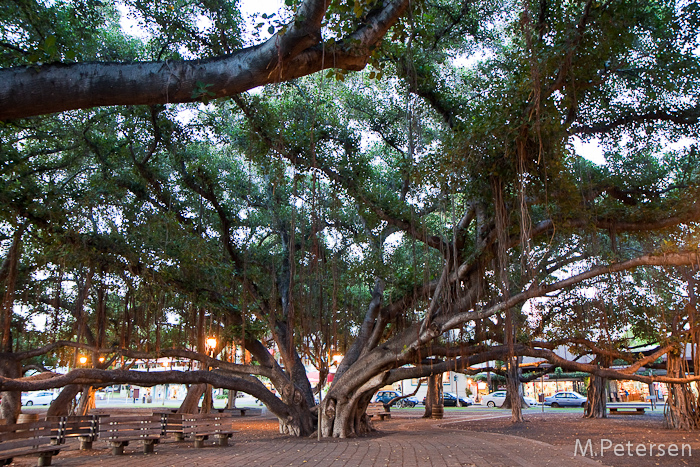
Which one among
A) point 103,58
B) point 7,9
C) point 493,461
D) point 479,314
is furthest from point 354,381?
point 7,9

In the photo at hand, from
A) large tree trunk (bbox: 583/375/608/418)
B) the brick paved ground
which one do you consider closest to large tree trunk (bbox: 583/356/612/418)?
large tree trunk (bbox: 583/375/608/418)

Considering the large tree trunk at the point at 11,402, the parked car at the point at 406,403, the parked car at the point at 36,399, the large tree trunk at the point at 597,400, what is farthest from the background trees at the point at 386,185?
the parked car at the point at 36,399

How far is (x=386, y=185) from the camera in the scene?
492 inches

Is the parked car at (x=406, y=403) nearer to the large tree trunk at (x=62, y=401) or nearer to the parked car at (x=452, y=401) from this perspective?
the parked car at (x=452, y=401)

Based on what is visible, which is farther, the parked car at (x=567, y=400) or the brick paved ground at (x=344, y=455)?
the parked car at (x=567, y=400)

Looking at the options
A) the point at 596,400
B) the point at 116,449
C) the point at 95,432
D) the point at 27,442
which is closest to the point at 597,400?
the point at 596,400

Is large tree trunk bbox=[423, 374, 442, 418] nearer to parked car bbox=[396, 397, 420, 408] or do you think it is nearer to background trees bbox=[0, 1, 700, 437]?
background trees bbox=[0, 1, 700, 437]

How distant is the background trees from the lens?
6488 millimetres

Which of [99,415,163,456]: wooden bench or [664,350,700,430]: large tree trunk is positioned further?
[664,350,700,430]: large tree trunk

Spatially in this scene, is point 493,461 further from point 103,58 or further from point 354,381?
point 103,58

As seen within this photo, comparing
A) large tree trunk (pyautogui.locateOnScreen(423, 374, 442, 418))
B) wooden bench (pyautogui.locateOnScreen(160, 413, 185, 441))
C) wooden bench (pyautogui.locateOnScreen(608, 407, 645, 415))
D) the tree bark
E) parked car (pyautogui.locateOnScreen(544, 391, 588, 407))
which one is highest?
the tree bark

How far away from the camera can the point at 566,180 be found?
22.2 feet

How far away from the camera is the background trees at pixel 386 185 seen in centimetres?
649

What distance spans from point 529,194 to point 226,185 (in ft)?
23.9
